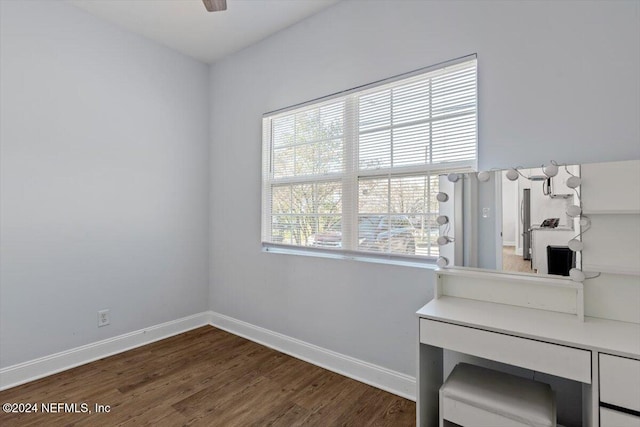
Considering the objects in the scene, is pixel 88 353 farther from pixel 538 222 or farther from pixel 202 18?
pixel 538 222

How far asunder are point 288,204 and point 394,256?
113 centimetres

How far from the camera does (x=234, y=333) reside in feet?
10.8

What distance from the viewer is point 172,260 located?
10.8 feet

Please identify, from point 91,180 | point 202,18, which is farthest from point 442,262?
point 91,180

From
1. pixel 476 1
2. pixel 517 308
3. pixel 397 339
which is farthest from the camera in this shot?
pixel 397 339

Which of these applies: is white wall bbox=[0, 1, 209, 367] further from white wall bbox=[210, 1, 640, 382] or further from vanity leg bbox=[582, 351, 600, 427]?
vanity leg bbox=[582, 351, 600, 427]

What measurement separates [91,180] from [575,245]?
3.40m

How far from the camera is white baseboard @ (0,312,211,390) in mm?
2311

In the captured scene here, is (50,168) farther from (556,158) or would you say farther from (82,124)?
(556,158)

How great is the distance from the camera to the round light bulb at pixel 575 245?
154 centimetres

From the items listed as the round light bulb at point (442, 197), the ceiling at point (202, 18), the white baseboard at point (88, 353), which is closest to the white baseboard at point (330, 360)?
the white baseboard at point (88, 353)

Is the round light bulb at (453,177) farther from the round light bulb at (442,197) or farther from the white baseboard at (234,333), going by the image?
the white baseboard at (234,333)

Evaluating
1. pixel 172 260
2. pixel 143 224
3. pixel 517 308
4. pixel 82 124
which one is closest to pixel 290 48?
pixel 82 124

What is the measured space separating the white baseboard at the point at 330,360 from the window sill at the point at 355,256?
0.74 metres
